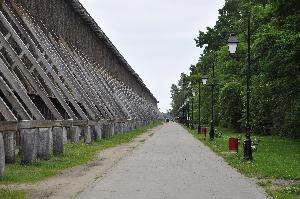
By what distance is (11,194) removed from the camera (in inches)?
404

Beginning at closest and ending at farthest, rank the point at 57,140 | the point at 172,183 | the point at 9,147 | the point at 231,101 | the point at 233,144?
the point at 172,183 < the point at 9,147 < the point at 57,140 < the point at 233,144 < the point at 231,101

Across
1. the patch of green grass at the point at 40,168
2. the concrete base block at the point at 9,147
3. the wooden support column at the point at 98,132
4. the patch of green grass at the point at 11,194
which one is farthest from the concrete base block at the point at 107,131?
the patch of green grass at the point at 11,194

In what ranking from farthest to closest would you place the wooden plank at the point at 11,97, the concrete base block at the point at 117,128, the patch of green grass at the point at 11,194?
the concrete base block at the point at 117,128, the wooden plank at the point at 11,97, the patch of green grass at the point at 11,194

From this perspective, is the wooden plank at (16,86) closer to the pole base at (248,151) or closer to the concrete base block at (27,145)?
the concrete base block at (27,145)

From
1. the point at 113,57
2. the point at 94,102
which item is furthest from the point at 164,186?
the point at 113,57

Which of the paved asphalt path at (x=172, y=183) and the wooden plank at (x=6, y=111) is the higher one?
the wooden plank at (x=6, y=111)

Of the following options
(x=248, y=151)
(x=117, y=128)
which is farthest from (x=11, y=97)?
(x=117, y=128)

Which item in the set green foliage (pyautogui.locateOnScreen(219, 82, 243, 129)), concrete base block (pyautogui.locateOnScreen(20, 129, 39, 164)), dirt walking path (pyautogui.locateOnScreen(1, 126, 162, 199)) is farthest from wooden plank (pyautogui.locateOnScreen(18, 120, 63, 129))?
green foliage (pyautogui.locateOnScreen(219, 82, 243, 129))

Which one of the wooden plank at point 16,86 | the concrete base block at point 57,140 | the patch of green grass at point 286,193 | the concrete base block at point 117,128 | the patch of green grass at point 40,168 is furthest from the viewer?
the concrete base block at point 117,128

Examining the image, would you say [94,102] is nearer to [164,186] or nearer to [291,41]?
[291,41]

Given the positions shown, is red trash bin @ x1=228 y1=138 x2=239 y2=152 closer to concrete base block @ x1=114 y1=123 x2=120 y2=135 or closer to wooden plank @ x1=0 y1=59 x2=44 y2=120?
wooden plank @ x1=0 y1=59 x2=44 y2=120

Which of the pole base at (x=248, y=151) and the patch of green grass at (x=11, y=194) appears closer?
the patch of green grass at (x=11, y=194)

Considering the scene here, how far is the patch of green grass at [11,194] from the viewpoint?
9950mm

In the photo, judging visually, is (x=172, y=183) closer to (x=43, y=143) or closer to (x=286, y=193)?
(x=286, y=193)
